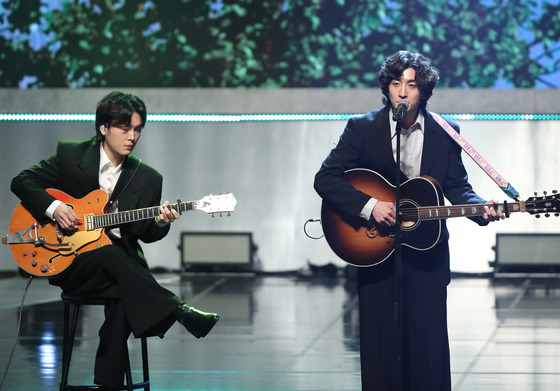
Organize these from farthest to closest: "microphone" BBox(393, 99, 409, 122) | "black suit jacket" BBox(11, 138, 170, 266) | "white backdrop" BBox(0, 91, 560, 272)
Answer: "white backdrop" BBox(0, 91, 560, 272) < "black suit jacket" BBox(11, 138, 170, 266) < "microphone" BBox(393, 99, 409, 122)

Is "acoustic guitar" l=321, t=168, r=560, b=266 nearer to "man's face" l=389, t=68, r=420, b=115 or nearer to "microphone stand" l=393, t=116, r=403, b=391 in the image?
"microphone stand" l=393, t=116, r=403, b=391

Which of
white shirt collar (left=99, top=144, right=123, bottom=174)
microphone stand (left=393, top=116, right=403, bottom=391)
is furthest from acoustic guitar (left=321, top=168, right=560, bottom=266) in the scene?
white shirt collar (left=99, top=144, right=123, bottom=174)

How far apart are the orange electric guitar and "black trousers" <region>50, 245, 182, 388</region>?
151mm

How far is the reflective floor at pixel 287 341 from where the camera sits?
5047 mm

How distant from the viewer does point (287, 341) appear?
6.18 m

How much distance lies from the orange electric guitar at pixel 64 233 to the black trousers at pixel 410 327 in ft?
3.12

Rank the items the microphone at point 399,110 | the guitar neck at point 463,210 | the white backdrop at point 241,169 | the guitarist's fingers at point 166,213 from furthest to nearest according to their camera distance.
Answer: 1. the white backdrop at point 241,169
2. the guitarist's fingers at point 166,213
3. the guitar neck at point 463,210
4. the microphone at point 399,110

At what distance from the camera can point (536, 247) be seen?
9.55m

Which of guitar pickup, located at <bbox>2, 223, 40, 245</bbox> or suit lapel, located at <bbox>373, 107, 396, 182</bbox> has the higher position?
suit lapel, located at <bbox>373, 107, 396, 182</bbox>

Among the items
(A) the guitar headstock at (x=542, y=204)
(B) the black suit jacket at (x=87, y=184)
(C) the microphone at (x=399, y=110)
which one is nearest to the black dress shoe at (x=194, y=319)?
(B) the black suit jacket at (x=87, y=184)

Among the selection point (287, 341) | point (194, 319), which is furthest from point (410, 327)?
point (287, 341)

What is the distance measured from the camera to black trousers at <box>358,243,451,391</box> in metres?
3.75

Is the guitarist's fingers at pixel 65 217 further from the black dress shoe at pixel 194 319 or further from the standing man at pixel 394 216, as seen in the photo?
the standing man at pixel 394 216

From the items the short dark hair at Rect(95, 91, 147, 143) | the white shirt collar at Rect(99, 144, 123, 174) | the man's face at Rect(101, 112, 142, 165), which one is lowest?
the white shirt collar at Rect(99, 144, 123, 174)
